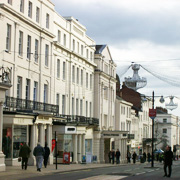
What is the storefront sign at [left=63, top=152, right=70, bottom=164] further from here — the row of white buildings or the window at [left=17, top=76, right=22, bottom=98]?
the window at [left=17, top=76, right=22, bottom=98]

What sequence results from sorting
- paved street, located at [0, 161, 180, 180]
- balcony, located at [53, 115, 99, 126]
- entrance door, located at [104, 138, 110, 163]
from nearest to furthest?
paved street, located at [0, 161, 180, 180]
balcony, located at [53, 115, 99, 126]
entrance door, located at [104, 138, 110, 163]

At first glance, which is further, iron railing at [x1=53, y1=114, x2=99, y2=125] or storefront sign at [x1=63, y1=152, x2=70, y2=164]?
iron railing at [x1=53, y1=114, x2=99, y2=125]

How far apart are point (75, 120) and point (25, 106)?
16437mm

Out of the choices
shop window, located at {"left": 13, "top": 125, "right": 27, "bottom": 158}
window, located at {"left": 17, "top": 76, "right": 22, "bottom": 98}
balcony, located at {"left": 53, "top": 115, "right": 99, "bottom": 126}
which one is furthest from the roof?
shop window, located at {"left": 13, "top": 125, "right": 27, "bottom": 158}

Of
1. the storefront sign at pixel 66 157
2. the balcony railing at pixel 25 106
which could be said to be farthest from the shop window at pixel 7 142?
the storefront sign at pixel 66 157

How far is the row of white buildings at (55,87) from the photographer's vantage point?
39625mm

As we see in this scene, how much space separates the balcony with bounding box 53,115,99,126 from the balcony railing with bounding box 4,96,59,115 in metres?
2.22

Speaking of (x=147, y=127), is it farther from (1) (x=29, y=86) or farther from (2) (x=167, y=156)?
(2) (x=167, y=156)

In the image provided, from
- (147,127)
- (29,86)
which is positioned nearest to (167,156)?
(29,86)

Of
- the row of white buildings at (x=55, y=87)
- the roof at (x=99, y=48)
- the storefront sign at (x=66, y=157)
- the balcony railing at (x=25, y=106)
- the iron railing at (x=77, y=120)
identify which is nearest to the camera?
the balcony railing at (x=25, y=106)

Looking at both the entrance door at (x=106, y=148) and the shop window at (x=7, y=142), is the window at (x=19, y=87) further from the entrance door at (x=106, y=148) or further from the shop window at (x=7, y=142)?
the entrance door at (x=106, y=148)

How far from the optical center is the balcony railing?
38656 mm

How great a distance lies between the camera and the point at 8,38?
39938mm

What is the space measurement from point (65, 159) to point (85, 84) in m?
18.1
